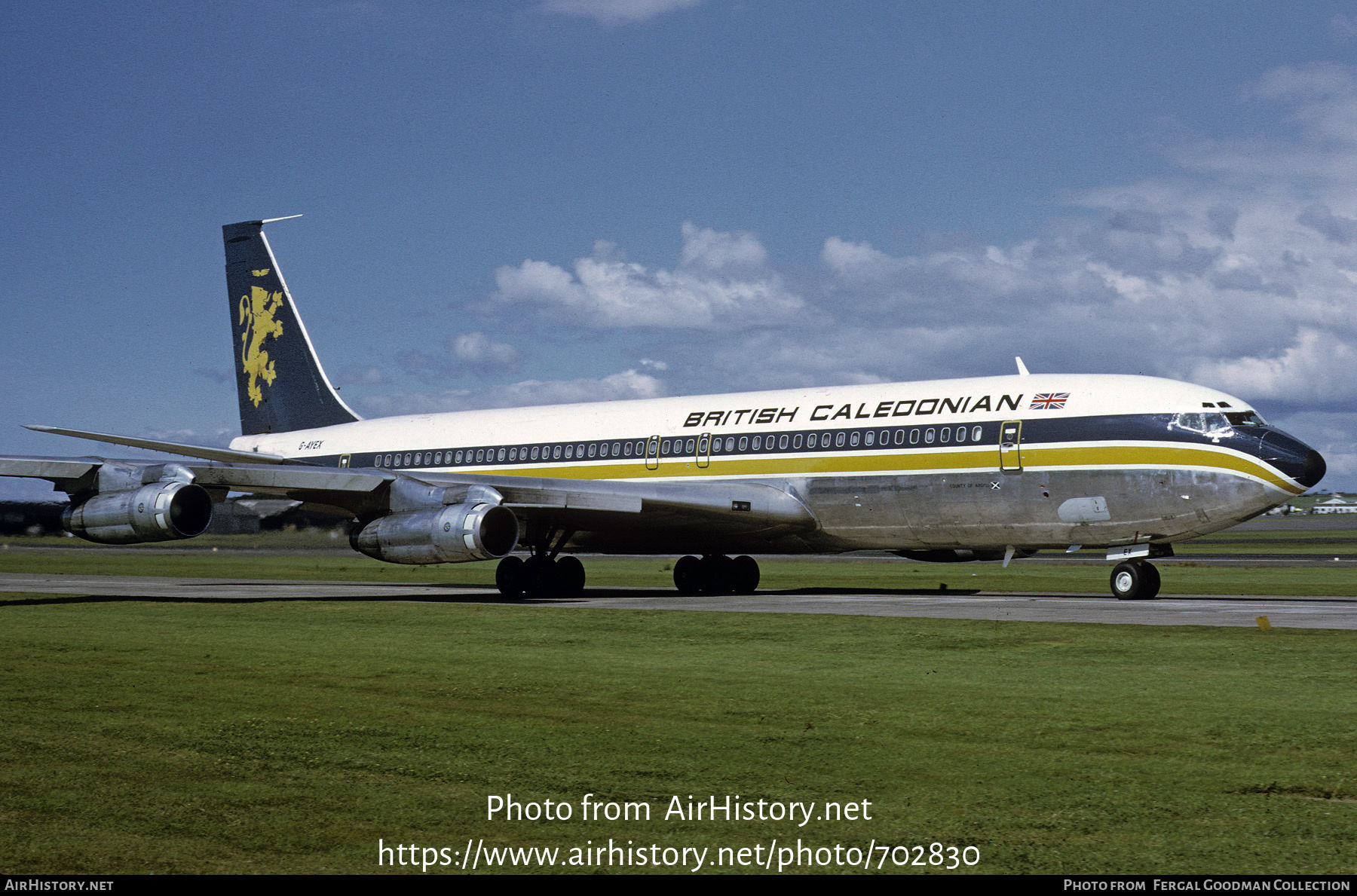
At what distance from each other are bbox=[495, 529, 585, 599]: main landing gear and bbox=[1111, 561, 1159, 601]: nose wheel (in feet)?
37.1

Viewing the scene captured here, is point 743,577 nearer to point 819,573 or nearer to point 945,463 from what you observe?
point 945,463

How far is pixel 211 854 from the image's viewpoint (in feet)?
20.1

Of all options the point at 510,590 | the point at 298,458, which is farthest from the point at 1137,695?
the point at 298,458

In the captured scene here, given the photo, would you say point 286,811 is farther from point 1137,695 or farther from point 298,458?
point 298,458

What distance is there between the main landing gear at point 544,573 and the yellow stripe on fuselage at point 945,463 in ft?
6.69

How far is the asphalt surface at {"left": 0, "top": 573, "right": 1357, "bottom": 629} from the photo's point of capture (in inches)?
786

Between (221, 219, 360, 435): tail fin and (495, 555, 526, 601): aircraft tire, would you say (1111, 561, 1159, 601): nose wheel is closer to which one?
(495, 555, 526, 601): aircraft tire

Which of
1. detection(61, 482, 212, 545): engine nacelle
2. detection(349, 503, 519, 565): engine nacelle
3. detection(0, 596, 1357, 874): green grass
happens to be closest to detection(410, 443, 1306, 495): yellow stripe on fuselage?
detection(349, 503, 519, 565): engine nacelle

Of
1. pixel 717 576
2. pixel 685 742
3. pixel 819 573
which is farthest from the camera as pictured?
pixel 819 573

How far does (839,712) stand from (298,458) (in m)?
Answer: 28.6

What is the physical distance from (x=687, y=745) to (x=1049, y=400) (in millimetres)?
17445

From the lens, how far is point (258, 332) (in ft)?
126

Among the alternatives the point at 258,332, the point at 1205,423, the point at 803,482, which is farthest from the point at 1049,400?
the point at 258,332

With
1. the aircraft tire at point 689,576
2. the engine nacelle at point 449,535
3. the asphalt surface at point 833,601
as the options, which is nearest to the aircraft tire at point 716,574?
the aircraft tire at point 689,576
